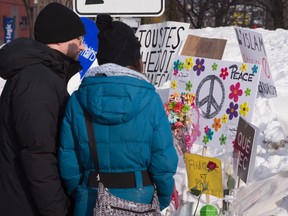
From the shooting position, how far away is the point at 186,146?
532 cm

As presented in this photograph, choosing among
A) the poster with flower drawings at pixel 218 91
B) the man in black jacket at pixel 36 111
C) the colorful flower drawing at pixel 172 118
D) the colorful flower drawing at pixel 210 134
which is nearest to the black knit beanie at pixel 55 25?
the man in black jacket at pixel 36 111

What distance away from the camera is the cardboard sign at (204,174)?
432 cm

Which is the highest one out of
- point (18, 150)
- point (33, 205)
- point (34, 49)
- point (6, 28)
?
point (34, 49)

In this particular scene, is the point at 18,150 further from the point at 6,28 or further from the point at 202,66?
the point at 6,28

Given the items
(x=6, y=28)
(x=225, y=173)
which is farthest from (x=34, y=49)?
(x=6, y=28)

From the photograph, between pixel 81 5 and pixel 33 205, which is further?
pixel 81 5

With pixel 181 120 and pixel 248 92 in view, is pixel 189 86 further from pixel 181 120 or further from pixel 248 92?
pixel 181 120

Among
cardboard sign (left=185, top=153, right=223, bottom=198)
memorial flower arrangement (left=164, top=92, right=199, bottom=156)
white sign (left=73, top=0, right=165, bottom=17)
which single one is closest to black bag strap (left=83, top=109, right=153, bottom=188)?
cardboard sign (left=185, top=153, right=223, bottom=198)

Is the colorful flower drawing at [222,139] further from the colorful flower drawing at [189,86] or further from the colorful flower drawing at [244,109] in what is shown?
the colorful flower drawing at [189,86]

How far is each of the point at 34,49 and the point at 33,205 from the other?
2.54ft

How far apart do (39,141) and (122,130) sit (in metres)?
0.40

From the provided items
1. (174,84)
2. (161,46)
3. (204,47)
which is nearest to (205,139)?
(174,84)

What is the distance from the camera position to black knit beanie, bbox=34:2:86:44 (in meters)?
3.25

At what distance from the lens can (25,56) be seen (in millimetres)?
3113
